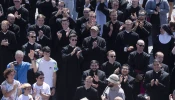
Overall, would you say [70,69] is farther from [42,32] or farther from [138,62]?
[138,62]

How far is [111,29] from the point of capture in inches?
710

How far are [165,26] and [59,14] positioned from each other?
322 centimetres

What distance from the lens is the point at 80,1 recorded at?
1995 cm

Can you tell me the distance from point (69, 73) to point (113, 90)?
2.33 metres

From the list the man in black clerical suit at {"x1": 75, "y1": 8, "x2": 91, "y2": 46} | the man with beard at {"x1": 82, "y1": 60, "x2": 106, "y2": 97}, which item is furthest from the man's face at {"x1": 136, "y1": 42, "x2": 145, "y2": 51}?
the man in black clerical suit at {"x1": 75, "y1": 8, "x2": 91, "y2": 46}

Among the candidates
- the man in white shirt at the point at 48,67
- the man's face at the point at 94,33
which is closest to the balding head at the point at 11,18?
the man in white shirt at the point at 48,67

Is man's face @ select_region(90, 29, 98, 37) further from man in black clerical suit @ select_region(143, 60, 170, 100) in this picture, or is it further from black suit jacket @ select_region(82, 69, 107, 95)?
man in black clerical suit @ select_region(143, 60, 170, 100)

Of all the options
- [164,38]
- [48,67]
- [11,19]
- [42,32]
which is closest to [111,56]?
[48,67]

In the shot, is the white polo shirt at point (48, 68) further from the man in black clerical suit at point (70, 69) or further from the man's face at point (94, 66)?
the man's face at point (94, 66)

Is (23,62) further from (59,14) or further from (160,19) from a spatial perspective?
(160,19)

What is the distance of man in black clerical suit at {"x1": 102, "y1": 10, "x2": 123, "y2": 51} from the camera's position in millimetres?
18062

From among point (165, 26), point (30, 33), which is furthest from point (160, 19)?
point (30, 33)

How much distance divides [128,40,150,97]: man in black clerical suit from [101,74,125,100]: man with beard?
1588 mm

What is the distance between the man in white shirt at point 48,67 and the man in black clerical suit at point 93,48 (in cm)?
105
